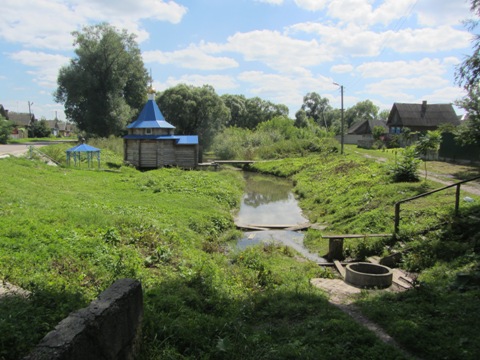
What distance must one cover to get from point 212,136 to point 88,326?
158 ft

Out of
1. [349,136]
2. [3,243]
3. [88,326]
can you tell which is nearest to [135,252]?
[3,243]

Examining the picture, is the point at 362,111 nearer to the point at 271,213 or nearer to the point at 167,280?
the point at 271,213

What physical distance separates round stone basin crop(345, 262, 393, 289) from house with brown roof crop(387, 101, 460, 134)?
4776 centimetres

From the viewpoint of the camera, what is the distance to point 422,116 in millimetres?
53969

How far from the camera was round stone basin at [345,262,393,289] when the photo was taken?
9.32 meters

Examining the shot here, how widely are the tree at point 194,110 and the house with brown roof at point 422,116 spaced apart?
2514cm

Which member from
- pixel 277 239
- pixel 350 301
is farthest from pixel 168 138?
pixel 350 301

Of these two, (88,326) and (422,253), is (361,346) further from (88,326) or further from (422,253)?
(422,253)

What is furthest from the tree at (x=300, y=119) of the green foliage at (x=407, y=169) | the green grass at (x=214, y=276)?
the green grass at (x=214, y=276)

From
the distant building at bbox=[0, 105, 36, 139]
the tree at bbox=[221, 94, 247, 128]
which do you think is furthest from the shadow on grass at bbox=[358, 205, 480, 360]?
the tree at bbox=[221, 94, 247, 128]

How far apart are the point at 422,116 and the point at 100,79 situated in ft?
144

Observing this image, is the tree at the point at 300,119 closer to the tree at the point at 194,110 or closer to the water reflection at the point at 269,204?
the tree at the point at 194,110

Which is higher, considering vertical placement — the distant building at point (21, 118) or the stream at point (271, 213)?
the distant building at point (21, 118)

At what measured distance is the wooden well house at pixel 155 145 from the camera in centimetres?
3253
